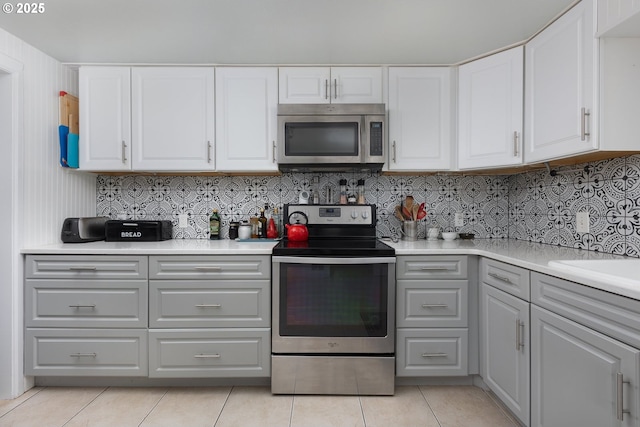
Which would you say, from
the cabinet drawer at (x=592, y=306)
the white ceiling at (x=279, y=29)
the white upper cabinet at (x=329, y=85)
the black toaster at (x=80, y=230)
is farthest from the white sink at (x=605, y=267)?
the black toaster at (x=80, y=230)

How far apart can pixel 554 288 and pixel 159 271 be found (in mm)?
2021

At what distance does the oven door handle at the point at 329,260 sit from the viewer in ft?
6.72

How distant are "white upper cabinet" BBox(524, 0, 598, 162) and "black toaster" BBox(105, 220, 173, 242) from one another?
2484 millimetres

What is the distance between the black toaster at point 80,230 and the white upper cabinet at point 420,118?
7.05 ft

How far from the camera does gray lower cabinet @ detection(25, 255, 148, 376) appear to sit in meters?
2.11

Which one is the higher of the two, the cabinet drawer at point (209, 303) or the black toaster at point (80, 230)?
the black toaster at point (80, 230)

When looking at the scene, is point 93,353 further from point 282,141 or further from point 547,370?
point 547,370

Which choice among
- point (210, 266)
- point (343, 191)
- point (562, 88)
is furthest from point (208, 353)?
point (562, 88)

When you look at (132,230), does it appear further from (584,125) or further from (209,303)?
(584,125)

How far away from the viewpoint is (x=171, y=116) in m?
2.47

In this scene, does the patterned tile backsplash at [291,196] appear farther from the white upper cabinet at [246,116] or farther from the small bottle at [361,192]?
the white upper cabinet at [246,116]

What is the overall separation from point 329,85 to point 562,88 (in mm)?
1365

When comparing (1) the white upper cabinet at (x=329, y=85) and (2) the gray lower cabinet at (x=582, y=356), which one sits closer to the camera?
(2) the gray lower cabinet at (x=582, y=356)

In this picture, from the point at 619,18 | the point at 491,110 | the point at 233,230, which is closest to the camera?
the point at 619,18
